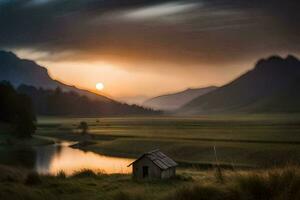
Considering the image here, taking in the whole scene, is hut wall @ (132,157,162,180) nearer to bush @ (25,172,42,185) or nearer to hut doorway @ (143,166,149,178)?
hut doorway @ (143,166,149,178)

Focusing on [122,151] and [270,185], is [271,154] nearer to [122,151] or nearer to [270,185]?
[122,151]

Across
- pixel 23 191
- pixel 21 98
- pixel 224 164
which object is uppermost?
pixel 21 98

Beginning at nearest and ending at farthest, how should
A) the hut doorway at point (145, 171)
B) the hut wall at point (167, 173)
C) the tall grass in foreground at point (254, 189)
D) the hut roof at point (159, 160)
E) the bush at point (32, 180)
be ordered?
the tall grass in foreground at point (254, 189) → the bush at point (32, 180) → the hut wall at point (167, 173) → the hut roof at point (159, 160) → the hut doorway at point (145, 171)

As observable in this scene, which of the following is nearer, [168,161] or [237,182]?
[237,182]

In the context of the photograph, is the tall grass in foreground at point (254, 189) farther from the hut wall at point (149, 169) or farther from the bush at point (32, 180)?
the hut wall at point (149, 169)

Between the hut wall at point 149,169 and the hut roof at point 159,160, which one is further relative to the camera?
the hut roof at point 159,160

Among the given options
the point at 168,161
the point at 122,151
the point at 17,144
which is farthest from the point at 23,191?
the point at 17,144

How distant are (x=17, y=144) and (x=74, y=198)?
7585 centimetres

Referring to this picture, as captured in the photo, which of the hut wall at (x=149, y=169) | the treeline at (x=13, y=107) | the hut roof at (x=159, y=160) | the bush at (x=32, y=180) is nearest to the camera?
the bush at (x=32, y=180)

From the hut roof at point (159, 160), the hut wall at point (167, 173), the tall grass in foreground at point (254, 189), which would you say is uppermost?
the tall grass in foreground at point (254, 189)

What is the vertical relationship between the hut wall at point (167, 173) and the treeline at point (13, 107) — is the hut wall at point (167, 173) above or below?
below

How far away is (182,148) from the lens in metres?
65.8

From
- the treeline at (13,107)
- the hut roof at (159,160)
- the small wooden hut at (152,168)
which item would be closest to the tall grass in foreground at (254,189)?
the small wooden hut at (152,168)

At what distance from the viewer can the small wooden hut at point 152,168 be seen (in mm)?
29419
